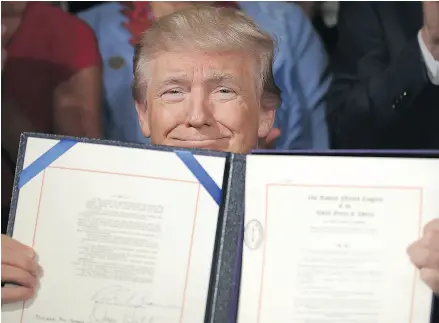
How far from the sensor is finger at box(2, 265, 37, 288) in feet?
2.77

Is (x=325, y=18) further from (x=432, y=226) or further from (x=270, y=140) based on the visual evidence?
(x=432, y=226)

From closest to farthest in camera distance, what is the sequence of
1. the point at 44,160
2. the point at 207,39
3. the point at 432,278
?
the point at 432,278 → the point at 44,160 → the point at 207,39

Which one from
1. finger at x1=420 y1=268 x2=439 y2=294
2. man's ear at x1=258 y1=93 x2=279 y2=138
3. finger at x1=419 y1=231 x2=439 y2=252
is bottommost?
finger at x1=420 y1=268 x2=439 y2=294

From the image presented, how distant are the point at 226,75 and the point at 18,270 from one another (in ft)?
1.60

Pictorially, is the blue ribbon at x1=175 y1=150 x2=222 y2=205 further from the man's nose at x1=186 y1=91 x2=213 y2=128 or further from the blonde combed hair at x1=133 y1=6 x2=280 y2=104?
the blonde combed hair at x1=133 y1=6 x2=280 y2=104

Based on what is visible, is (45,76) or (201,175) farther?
(45,76)

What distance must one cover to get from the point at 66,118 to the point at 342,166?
0.54 metres

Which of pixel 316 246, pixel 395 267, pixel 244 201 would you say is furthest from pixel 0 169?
pixel 395 267

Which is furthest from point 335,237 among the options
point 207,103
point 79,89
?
point 79,89

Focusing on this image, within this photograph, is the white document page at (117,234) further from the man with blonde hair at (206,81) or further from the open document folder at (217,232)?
the man with blonde hair at (206,81)

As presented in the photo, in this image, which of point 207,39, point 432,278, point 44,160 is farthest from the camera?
point 207,39

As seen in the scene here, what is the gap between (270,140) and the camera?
100 cm
